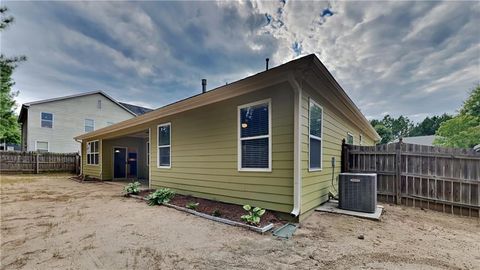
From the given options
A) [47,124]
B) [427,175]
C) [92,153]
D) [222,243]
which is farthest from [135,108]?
[427,175]

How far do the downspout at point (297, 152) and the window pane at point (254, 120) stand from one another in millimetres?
661

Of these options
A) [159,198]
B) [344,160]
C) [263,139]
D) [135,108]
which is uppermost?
[135,108]

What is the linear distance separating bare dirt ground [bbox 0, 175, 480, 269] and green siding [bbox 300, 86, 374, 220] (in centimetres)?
43

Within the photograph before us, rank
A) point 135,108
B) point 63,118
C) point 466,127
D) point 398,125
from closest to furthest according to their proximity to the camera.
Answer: point 466,127 → point 63,118 → point 135,108 → point 398,125

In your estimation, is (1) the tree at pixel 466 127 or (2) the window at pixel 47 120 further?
(2) the window at pixel 47 120

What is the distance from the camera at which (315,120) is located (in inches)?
180

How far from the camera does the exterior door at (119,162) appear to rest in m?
11.5

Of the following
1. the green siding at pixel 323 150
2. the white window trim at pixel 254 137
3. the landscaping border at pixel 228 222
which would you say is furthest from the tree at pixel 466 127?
the landscaping border at pixel 228 222

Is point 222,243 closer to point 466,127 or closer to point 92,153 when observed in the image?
point 92,153

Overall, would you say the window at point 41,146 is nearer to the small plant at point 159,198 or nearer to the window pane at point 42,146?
the window pane at point 42,146

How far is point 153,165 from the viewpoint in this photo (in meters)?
7.43

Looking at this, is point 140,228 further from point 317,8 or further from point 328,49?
point 328,49

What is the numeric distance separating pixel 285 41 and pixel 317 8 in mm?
1682

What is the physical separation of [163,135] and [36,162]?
13.7m
